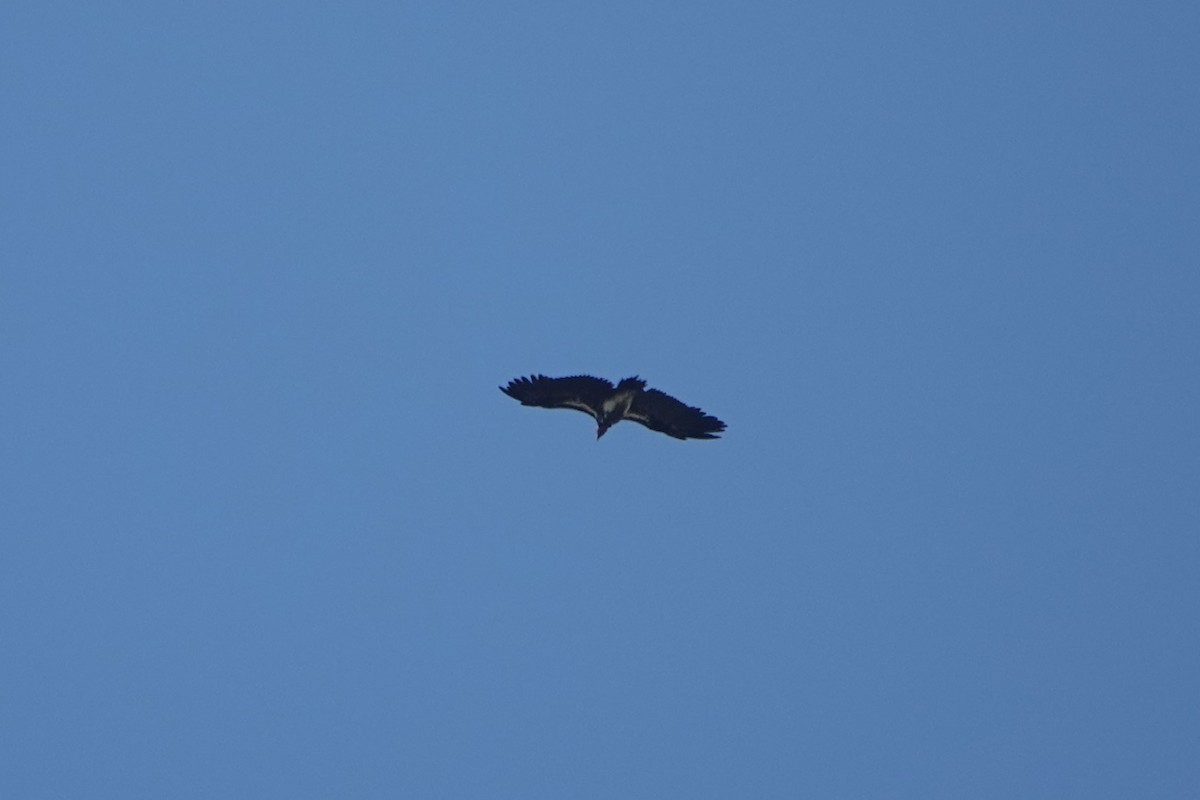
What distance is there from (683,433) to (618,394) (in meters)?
1.79

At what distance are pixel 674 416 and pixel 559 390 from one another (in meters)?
2.39

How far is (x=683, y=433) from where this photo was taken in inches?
1298

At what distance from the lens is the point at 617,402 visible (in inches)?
1270

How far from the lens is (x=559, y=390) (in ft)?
105

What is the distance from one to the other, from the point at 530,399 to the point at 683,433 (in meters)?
3.12

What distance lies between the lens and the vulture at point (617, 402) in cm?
3191

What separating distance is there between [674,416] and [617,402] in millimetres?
1340

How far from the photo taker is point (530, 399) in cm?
3200

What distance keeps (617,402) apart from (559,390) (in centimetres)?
111

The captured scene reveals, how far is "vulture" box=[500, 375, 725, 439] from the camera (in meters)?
31.9

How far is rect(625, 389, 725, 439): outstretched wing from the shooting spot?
32719mm

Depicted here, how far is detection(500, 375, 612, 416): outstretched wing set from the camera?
31.9m

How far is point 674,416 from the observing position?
32969mm
